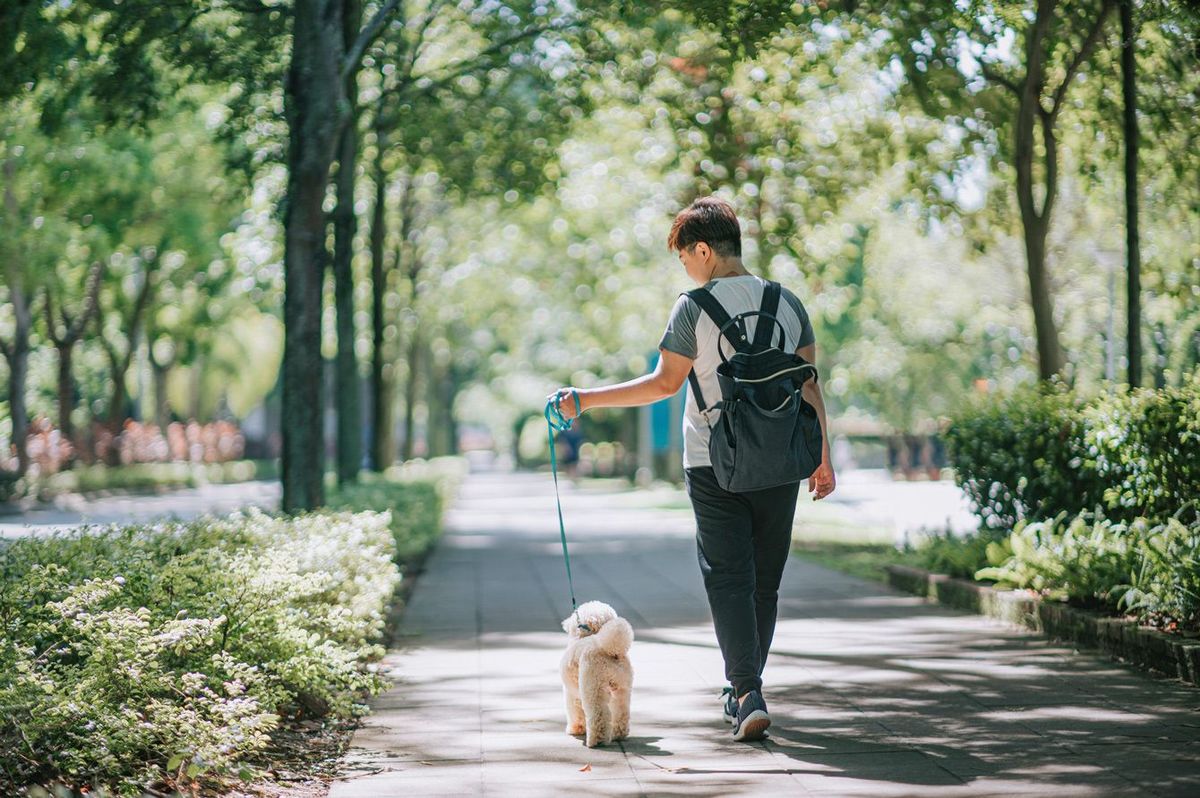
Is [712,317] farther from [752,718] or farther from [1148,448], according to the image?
[1148,448]

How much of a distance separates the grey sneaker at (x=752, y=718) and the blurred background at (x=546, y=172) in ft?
15.8

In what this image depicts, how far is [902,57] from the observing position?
1135 centimetres

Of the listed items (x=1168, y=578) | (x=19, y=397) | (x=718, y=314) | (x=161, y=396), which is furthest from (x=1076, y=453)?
(x=161, y=396)

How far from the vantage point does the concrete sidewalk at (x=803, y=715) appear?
5.00 metres

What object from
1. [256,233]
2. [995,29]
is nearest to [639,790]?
[995,29]

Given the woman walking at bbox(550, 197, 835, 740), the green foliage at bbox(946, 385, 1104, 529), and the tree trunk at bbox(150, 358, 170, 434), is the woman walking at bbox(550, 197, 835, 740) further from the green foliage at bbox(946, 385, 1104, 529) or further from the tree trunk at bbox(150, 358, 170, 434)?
the tree trunk at bbox(150, 358, 170, 434)

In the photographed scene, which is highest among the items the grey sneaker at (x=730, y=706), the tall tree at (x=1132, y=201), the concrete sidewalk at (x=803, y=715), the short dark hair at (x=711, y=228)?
the tall tree at (x=1132, y=201)

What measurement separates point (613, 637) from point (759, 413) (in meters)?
1.03

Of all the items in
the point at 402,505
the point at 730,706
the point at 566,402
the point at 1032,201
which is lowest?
the point at 730,706

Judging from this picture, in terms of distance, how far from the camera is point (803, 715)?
6.23m

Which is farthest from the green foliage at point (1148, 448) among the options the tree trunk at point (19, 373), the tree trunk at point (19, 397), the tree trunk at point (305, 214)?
the tree trunk at point (19, 397)

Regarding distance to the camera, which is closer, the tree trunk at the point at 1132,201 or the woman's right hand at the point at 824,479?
the woman's right hand at the point at 824,479

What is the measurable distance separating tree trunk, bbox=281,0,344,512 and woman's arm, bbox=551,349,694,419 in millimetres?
4588

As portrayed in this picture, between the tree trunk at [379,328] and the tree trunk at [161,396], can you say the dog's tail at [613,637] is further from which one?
the tree trunk at [161,396]
